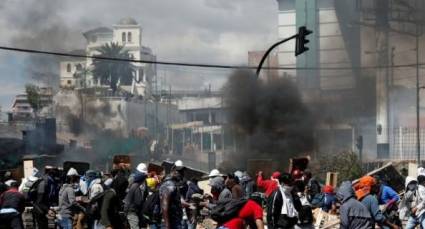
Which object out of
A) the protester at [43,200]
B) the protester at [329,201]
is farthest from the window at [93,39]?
the protester at [43,200]

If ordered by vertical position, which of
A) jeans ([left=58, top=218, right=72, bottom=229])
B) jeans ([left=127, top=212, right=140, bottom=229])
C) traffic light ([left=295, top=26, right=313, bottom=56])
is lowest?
jeans ([left=58, top=218, right=72, bottom=229])

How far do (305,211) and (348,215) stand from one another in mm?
1983

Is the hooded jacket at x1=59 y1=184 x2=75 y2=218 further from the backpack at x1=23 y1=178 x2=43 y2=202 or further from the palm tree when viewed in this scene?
the palm tree

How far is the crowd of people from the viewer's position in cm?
1262

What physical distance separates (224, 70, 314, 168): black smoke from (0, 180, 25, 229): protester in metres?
25.3

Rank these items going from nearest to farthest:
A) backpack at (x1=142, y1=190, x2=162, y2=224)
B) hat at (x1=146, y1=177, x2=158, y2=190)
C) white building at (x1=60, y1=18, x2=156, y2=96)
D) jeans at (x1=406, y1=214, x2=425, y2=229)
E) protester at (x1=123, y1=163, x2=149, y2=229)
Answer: backpack at (x1=142, y1=190, x2=162, y2=224)
protester at (x1=123, y1=163, x2=149, y2=229)
jeans at (x1=406, y1=214, x2=425, y2=229)
hat at (x1=146, y1=177, x2=158, y2=190)
white building at (x1=60, y1=18, x2=156, y2=96)

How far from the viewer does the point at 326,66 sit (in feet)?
170

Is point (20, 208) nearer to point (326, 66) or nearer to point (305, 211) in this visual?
point (305, 211)

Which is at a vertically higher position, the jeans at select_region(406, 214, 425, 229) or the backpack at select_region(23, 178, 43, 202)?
the backpack at select_region(23, 178, 43, 202)

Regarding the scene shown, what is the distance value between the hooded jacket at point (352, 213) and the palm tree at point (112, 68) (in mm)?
65233

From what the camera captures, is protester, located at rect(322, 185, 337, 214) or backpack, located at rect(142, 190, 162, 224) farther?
protester, located at rect(322, 185, 337, 214)

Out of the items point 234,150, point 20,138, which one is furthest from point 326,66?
point 20,138

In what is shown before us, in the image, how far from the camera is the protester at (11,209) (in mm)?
15836

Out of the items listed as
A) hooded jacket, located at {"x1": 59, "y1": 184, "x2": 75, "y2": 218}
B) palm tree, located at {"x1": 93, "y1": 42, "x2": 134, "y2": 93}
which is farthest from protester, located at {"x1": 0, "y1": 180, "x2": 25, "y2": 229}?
palm tree, located at {"x1": 93, "y1": 42, "x2": 134, "y2": 93}
